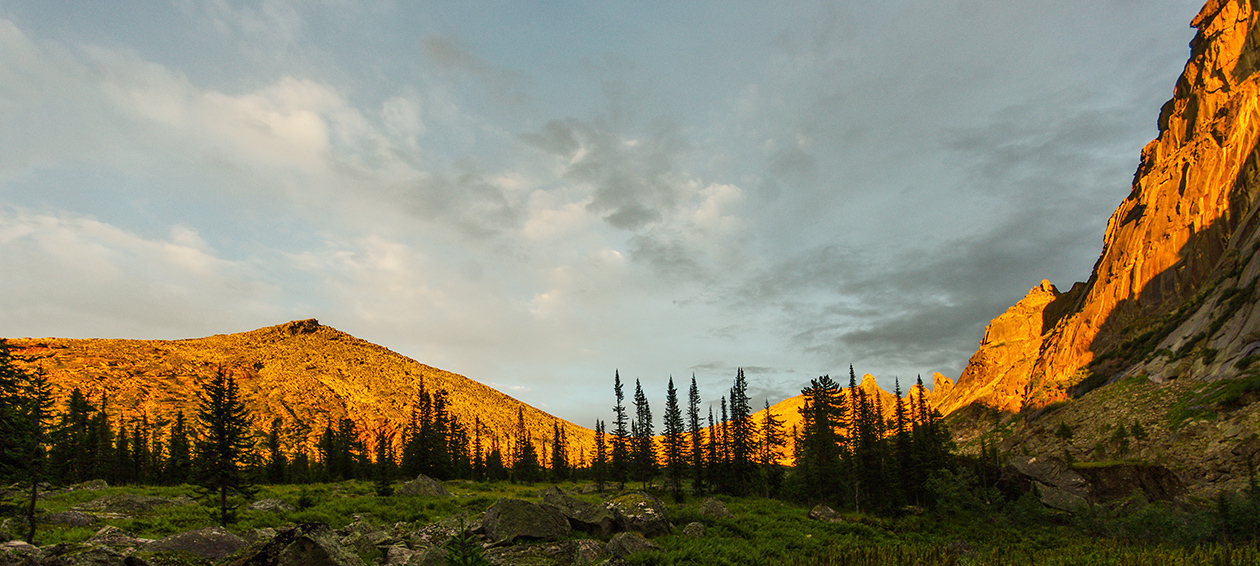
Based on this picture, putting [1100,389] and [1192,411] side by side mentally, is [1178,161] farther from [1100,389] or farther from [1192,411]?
[1192,411]

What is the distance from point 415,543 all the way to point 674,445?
4334 centimetres

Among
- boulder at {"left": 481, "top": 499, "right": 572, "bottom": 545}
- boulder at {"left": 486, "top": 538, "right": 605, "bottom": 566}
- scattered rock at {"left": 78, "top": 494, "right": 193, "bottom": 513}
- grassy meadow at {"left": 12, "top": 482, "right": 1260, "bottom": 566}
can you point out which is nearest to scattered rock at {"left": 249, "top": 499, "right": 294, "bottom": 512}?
grassy meadow at {"left": 12, "top": 482, "right": 1260, "bottom": 566}

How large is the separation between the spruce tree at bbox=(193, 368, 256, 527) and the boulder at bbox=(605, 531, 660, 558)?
2275cm

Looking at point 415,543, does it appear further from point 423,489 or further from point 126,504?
point 423,489

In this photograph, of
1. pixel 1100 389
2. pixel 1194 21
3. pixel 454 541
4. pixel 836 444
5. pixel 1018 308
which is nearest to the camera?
pixel 454 541

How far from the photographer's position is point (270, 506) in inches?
1444

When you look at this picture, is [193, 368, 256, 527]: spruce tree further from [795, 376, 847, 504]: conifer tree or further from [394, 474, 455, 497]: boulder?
[795, 376, 847, 504]: conifer tree

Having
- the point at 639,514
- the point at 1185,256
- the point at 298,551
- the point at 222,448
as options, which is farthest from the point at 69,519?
the point at 1185,256

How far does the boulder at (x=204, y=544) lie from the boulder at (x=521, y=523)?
10.3m

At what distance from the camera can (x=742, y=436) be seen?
71.9 metres

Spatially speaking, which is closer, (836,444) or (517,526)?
(517,526)

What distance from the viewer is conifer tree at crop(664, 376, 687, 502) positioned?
64.0m

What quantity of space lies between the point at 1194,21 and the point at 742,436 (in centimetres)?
15704

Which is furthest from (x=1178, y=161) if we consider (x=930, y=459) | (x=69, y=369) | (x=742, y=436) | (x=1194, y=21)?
(x=69, y=369)
